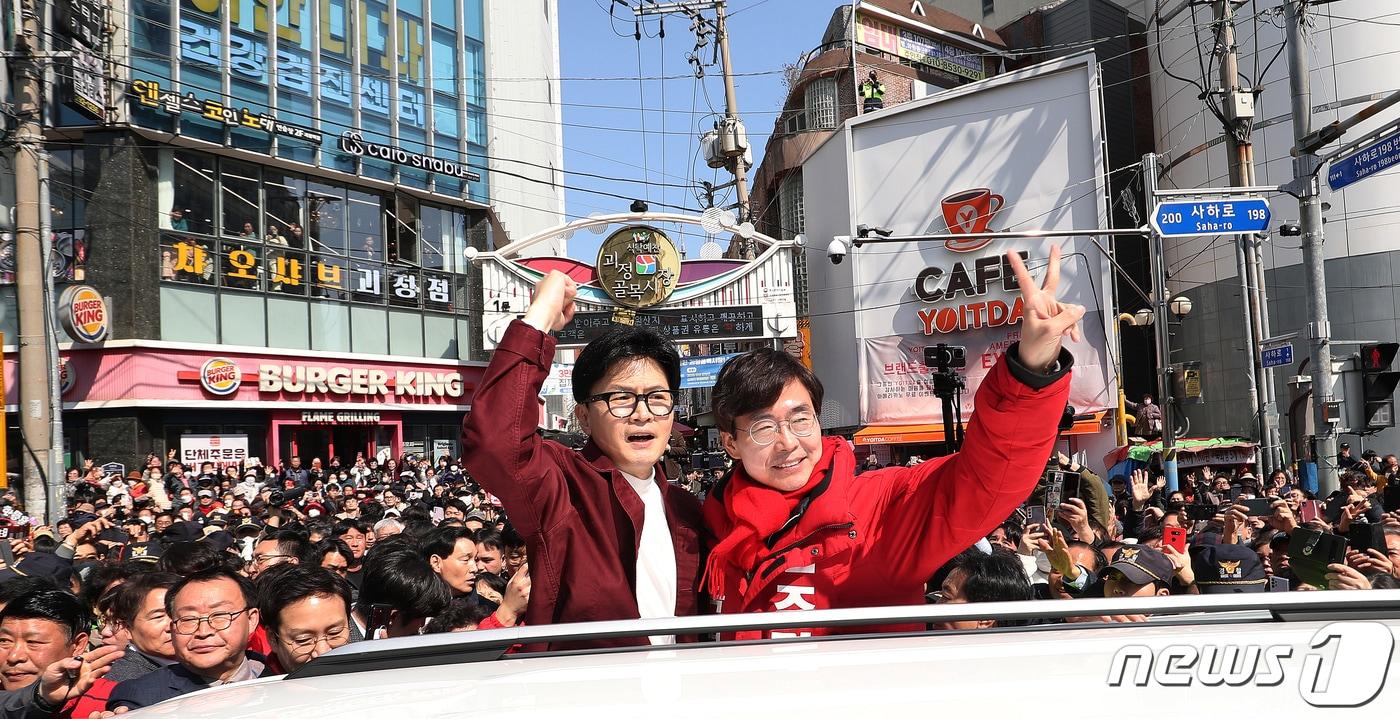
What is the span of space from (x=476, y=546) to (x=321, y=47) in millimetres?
24468

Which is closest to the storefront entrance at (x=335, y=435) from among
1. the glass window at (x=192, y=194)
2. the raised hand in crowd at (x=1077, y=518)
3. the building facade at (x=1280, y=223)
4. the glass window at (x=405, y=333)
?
the glass window at (x=405, y=333)

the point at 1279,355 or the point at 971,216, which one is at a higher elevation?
the point at 971,216

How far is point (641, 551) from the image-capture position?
2.32m

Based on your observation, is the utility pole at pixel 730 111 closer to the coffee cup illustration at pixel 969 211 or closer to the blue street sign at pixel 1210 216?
the coffee cup illustration at pixel 969 211

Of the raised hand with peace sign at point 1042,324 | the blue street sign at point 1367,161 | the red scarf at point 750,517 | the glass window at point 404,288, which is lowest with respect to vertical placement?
the red scarf at point 750,517

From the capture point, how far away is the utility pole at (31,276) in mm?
14328

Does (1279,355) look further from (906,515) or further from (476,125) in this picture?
(476,125)

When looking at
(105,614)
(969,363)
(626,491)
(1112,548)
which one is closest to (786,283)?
(969,363)

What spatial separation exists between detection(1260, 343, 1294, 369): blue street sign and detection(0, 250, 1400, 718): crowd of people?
4897 millimetres

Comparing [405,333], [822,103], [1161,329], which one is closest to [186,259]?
[405,333]

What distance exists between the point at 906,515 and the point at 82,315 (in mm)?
25311

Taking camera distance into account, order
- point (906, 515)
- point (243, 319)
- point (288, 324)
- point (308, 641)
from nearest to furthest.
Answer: point (906, 515) < point (308, 641) < point (243, 319) < point (288, 324)

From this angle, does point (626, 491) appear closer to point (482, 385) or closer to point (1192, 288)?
point (482, 385)

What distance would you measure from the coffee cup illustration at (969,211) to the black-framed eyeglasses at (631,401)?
25135mm
